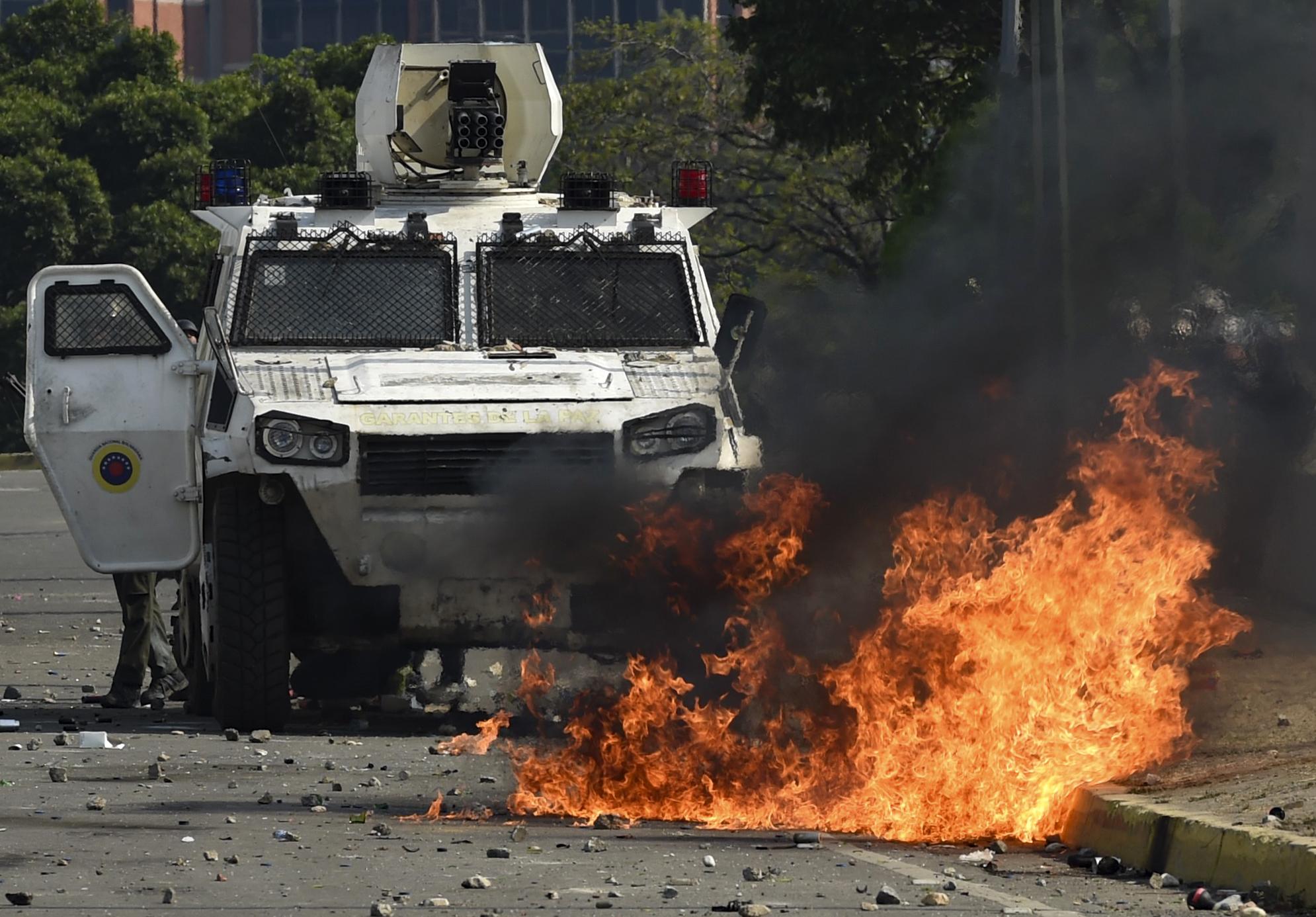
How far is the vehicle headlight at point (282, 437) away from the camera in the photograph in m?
11.7

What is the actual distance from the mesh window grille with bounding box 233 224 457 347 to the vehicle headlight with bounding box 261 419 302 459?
1.07m

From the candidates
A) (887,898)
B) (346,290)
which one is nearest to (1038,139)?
(346,290)

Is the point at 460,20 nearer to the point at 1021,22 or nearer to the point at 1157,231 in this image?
the point at 1021,22

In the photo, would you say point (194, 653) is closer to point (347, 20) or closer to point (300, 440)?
point (300, 440)

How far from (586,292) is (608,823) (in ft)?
14.1

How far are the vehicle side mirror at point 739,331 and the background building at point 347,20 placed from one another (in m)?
70.2

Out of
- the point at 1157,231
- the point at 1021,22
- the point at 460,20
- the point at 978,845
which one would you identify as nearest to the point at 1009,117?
the point at 1021,22

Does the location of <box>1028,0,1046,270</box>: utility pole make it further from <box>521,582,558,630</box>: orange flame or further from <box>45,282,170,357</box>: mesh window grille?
<box>45,282,170,357</box>: mesh window grille

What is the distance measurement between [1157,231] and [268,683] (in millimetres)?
4987

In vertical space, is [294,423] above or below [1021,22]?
below

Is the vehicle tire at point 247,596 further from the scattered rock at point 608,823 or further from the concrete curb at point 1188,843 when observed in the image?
the concrete curb at point 1188,843

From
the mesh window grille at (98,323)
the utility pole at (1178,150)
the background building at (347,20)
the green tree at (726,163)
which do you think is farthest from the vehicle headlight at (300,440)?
the background building at (347,20)

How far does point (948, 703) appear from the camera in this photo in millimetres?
Answer: 9523

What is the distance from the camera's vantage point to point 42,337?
12.4 metres
